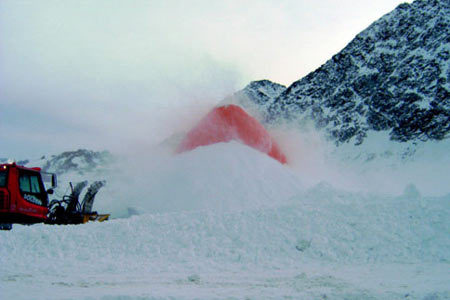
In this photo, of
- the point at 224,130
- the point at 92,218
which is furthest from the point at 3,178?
the point at 224,130

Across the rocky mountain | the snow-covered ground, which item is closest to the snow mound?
the snow-covered ground

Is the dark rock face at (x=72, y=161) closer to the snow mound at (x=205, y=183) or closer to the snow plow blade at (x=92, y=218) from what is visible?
the snow mound at (x=205, y=183)

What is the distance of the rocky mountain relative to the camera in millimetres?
40125

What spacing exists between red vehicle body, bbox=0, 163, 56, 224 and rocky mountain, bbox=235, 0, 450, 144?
122 ft

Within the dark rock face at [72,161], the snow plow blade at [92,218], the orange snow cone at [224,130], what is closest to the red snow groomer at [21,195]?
the snow plow blade at [92,218]

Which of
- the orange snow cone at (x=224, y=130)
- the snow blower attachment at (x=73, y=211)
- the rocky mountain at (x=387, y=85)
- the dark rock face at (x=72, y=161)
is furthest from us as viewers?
the dark rock face at (x=72, y=161)

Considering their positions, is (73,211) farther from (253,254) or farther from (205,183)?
(253,254)

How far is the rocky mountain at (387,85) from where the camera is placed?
132 ft

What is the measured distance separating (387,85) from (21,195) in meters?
45.8

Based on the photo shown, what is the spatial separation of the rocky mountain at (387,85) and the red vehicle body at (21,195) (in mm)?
37305

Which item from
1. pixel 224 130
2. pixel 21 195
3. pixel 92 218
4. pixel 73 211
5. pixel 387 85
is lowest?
pixel 92 218

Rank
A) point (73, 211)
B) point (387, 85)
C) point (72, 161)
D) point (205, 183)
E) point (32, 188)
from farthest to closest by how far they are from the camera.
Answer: point (72, 161) < point (387, 85) < point (205, 183) < point (73, 211) < point (32, 188)

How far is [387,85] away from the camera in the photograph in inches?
Answer: 1796

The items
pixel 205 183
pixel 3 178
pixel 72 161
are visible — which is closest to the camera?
pixel 3 178
